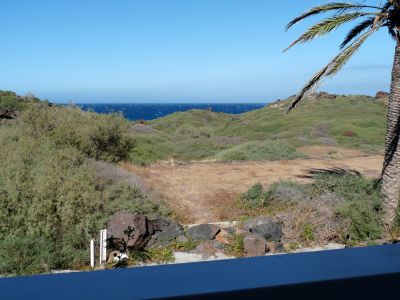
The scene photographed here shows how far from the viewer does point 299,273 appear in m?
1.35

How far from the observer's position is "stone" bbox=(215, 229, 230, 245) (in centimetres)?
972

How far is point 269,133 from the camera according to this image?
5009 cm

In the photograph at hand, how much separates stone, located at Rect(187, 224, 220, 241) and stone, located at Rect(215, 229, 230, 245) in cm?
10

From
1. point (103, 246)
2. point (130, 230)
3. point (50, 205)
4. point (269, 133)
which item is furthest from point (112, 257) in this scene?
point (269, 133)

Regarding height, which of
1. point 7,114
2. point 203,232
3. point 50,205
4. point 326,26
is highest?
point 326,26

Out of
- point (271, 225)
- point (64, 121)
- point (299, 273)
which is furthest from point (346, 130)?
point (299, 273)

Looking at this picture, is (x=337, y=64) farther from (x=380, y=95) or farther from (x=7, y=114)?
(x=380, y=95)

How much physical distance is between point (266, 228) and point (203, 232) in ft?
4.58

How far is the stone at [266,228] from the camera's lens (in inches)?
389

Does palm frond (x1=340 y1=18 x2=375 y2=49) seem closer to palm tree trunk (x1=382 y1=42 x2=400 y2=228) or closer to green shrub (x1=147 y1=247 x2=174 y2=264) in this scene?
palm tree trunk (x1=382 y1=42 x2=400 y2=228)

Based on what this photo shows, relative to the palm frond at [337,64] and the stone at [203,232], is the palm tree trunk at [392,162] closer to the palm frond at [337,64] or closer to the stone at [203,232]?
the palm frond at [337,64]

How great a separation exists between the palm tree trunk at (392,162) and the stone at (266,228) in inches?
108

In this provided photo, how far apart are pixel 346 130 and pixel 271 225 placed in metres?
40.2

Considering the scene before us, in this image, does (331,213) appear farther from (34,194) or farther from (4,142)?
(4,142)
